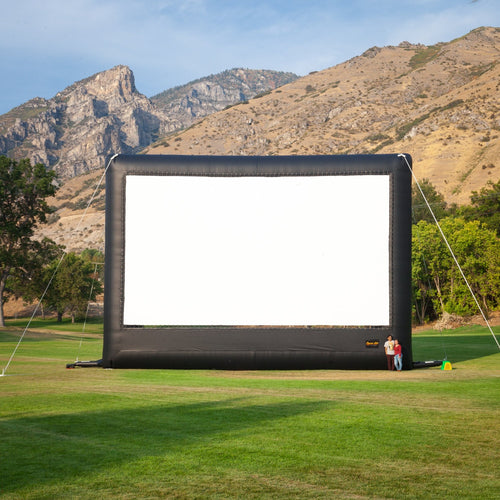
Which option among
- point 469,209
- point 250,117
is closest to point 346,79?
point 250,117

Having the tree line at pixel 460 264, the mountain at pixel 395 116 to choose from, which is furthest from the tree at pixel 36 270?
the mountain at pixel 395 116

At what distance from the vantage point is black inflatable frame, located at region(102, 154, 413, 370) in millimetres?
16062

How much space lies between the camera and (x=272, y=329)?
16.2 meters

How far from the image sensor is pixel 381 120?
4862 inches

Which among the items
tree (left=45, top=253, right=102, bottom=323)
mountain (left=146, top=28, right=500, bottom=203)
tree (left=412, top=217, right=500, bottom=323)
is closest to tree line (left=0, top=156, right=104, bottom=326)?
tree (left=45, top=253, right=102, bottom=323)

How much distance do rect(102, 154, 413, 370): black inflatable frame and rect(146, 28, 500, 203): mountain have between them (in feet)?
216

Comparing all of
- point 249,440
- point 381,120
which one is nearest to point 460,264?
point 249,440

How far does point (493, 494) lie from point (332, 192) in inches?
464

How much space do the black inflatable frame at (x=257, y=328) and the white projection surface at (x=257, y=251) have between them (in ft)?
0.62

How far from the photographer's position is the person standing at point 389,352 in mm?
15742

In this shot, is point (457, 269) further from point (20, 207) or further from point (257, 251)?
point (257, 251)

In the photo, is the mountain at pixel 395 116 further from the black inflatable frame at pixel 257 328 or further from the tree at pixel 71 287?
the black inflatable frame at pixel 257 328

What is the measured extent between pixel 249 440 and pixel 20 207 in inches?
1928

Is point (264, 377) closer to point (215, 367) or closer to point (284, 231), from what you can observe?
point (215, 367)
